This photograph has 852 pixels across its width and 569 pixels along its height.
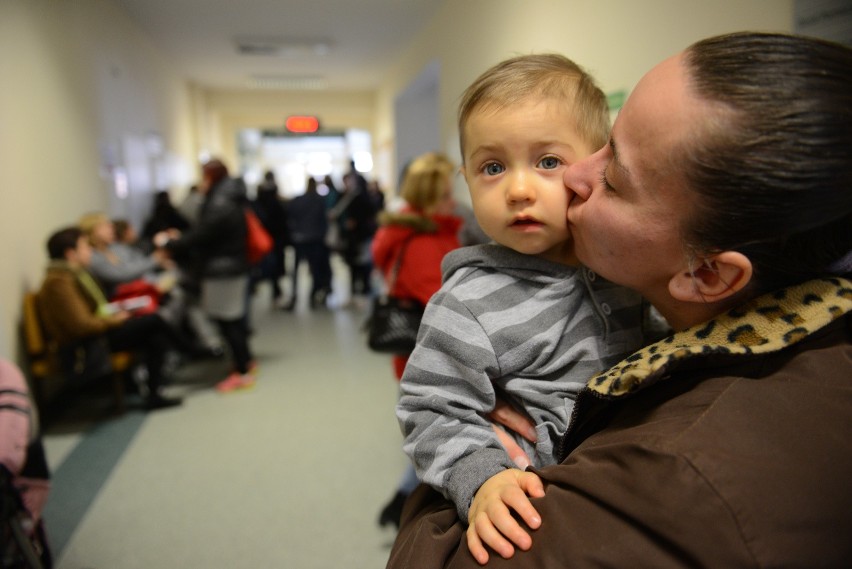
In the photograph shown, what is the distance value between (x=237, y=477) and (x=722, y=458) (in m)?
2.82

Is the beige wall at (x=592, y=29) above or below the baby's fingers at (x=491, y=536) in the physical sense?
above

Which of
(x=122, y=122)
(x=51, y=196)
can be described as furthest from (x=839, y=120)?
(x=122, y=122)

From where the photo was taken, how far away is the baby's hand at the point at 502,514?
2.11 feet

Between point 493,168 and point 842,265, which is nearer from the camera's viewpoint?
point 842,265

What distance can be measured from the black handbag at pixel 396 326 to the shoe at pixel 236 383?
2267mm

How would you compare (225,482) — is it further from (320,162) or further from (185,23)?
(320,162)

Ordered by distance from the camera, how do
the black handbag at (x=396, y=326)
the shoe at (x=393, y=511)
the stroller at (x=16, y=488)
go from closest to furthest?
1. the stroller at (x=16, y=488)
2. the black handbag at (x=396, y=326)
3. the shoe at (x=393, y=511)

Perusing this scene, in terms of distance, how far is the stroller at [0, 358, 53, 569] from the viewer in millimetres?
1562

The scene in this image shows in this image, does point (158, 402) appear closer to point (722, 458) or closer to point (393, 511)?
point (393, 511)

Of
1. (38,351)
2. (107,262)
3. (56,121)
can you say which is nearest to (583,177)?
(38,351)

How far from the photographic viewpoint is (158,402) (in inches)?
150

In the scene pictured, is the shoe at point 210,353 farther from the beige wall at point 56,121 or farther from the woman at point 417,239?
the woman at point 417,239

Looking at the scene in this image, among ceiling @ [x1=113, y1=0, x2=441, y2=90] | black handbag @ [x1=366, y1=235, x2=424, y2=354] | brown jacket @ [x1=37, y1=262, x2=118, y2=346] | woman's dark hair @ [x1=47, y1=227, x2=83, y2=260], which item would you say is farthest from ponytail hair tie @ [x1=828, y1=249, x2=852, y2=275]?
ceiling @ [x1=113, y1=0, x2=441, y2=90]

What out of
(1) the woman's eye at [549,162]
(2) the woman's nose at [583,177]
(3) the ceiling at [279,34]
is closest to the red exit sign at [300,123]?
(3) the ceiling at [279,34]
